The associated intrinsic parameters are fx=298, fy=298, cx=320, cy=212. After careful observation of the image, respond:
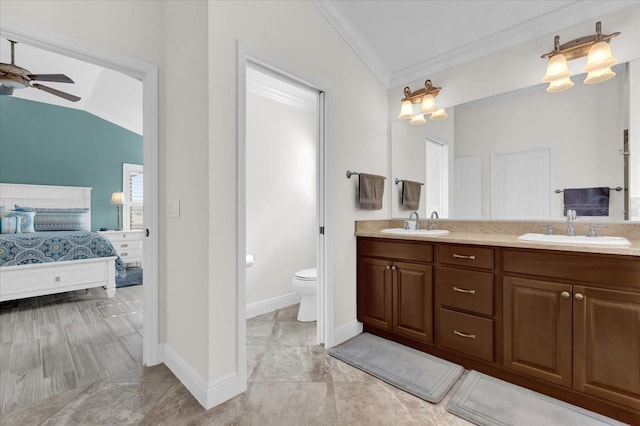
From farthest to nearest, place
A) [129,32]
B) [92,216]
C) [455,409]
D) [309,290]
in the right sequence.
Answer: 1. [92,216]
2. [309,290]
3. [129,32]
4. [455,409]

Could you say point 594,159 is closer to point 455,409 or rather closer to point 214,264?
point 455,409

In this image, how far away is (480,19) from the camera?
222cm

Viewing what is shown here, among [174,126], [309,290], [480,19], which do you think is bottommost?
[309,290]

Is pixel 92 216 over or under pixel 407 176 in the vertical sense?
Result: under

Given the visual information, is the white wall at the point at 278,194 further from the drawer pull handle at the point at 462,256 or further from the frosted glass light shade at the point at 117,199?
the frosted glass light shade at the point at 117,199

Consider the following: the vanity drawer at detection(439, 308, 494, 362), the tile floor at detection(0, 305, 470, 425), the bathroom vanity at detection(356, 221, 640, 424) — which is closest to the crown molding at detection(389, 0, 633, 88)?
the bathroom vanity at detection(356, 221, 640, 424)

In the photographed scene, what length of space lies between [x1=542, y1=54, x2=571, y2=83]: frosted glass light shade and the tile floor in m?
2.15

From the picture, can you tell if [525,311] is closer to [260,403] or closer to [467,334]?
[467,334]

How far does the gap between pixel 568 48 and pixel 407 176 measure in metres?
1.44

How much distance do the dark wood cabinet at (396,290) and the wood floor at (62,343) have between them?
1.80 metres

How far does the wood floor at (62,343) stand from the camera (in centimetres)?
187

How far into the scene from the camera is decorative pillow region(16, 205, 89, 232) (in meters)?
4.56

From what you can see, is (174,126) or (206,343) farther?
(174,126)

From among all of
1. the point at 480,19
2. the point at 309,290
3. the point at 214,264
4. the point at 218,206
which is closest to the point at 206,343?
the point at 214,264
